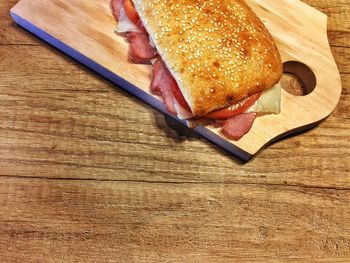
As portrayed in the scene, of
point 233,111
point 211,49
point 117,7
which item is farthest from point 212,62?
point 117,7

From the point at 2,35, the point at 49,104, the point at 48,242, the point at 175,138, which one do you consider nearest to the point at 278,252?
the point at 175,138

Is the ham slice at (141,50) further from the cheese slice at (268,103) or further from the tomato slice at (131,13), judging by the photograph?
the cheese slice at (268,103)

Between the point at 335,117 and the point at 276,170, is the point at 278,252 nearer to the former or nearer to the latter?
the point at 276,170

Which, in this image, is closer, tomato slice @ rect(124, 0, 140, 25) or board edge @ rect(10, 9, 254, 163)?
board edge @ rect(10, 9, 254, 163)

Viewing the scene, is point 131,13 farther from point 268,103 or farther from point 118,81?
point 268,103

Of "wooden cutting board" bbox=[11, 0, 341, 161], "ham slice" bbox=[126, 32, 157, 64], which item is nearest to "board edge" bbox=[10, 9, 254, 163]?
"wooden cutting board" bbox=[11, 0, 341, 161]

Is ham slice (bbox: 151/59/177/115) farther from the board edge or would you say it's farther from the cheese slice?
the cheese slice
